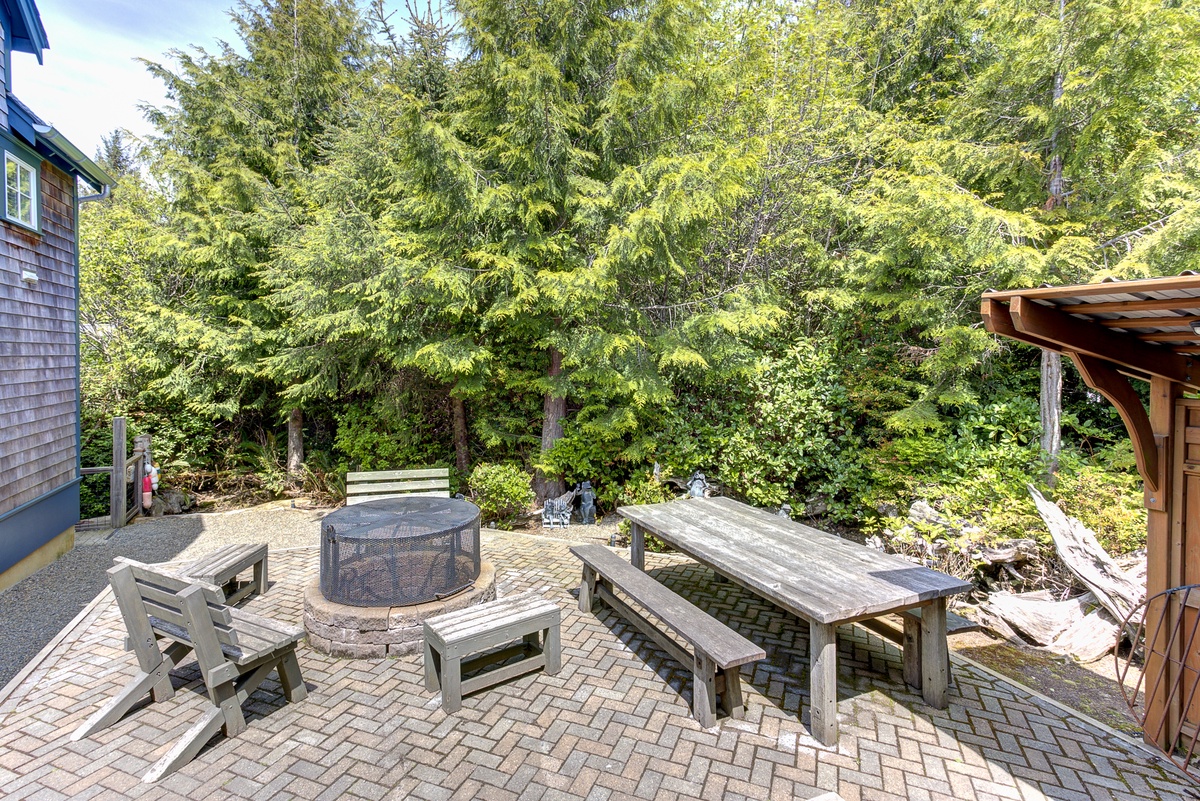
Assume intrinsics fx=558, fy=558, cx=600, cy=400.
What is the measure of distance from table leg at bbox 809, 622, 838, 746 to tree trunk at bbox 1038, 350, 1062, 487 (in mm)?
4816

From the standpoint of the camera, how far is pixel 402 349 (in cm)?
733

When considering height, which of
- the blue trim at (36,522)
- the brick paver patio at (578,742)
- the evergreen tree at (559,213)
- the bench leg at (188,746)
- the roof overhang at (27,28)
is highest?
the roof overhang at (27,28)

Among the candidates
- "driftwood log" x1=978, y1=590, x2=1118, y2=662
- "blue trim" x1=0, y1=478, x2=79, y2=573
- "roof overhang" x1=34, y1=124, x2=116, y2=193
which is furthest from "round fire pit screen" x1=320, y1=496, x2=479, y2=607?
"roof overhang" x1=34, y1=124, x2=116, y2=193

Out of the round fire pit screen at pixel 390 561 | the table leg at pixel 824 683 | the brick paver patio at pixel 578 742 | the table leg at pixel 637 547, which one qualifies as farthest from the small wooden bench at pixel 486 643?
the table leg at pixel 824 683

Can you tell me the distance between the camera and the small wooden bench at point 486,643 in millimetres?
3309

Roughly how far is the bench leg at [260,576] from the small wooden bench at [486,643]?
2506 mm

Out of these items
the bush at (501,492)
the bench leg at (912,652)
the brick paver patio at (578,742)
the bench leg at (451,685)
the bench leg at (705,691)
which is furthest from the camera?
the bush at (501,492)

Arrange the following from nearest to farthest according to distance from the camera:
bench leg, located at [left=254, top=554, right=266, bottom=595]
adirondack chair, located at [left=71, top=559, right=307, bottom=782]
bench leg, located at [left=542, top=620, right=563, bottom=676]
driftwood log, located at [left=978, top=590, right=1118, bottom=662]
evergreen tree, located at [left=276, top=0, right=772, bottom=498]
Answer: adirondack chair, located at [left=71, top=559, right=307, bottom=782] → bench leg, located at [left=542, top=620, right=563, bottom=676] → driftwood log, located at [left=978, top=590, right=1118, bottom=662] → bench leg, located at [left=254, top=554, right=266, bottom=595] → evergreen tree, located at [left=276, top=0, right=772, bottom=498]

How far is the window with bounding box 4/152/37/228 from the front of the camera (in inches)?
231

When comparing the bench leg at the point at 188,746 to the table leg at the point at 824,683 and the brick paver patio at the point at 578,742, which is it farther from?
the table leg at the point at 824,683

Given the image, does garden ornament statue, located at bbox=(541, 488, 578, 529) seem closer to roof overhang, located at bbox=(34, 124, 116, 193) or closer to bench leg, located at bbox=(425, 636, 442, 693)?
bench leg, located at bbox=(425, 636, 442, 693)

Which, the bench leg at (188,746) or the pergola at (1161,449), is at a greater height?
the pergola at (1161,449)

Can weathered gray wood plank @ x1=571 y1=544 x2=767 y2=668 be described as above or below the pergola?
below

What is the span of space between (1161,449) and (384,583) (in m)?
4.96
